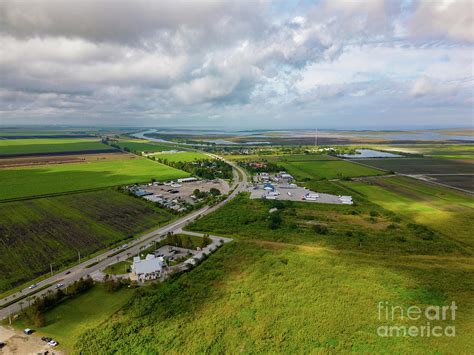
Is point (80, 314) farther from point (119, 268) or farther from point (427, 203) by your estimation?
point (427, 203)

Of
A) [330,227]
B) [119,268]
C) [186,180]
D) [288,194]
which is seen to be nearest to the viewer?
[119,268]

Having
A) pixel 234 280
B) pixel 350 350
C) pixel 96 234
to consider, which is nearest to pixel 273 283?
pixel 234 280

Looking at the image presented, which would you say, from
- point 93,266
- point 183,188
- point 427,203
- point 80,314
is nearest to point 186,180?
point 183,188

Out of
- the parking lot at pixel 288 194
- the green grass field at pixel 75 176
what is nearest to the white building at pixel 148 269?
the parking lot at pixel 288 194

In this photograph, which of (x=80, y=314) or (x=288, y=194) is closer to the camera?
(x=80, y=314)

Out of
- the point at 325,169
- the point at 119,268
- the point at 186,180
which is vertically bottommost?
the point at 119,268

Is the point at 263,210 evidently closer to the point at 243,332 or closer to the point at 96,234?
the point at 96,234

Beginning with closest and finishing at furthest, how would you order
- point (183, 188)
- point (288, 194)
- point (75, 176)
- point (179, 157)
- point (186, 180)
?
1. point (288, 194)
2. point (183, 188)
3. point (186, 180)
4. point (75, 176)
5. point (179, 157)

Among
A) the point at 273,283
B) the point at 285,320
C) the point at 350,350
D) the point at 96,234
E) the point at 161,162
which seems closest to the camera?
the point at 350,350

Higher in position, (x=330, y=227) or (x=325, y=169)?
(x=325, y=169)
